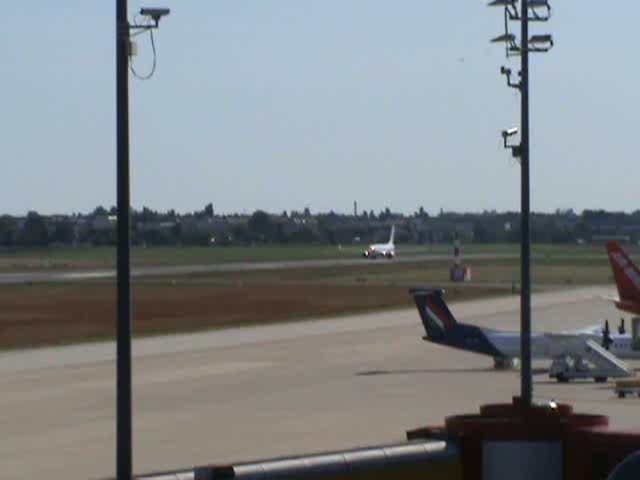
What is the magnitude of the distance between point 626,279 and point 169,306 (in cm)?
4403

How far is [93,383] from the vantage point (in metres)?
65.7

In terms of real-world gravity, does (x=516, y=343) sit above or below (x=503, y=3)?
below

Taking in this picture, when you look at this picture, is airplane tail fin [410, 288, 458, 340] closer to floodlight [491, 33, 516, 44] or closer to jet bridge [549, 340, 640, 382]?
jet bridge [549, 340, 640, 382]

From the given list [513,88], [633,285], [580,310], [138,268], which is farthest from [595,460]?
[138,268]

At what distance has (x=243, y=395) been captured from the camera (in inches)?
2470

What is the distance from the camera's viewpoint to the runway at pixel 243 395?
4653cm

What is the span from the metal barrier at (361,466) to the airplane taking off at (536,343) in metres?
46.2

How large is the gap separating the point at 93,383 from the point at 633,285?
29131 millimetres

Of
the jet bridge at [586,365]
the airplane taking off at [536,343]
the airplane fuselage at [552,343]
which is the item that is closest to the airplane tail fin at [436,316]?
the airplane taking off at [536,343]

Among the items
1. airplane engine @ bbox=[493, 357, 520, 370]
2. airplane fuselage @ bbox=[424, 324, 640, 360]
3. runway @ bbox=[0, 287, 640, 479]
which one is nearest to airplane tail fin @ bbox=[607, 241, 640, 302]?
airplane fuselage @ bbox=[424, 324, 640, 360]

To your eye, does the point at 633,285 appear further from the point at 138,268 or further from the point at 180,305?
the point at 138,268

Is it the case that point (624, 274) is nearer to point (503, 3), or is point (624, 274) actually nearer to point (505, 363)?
point (505, 363)

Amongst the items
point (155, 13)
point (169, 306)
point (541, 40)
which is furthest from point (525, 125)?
point (169, 306)

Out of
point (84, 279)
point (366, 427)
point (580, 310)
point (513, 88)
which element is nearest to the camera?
point (513, 88)
